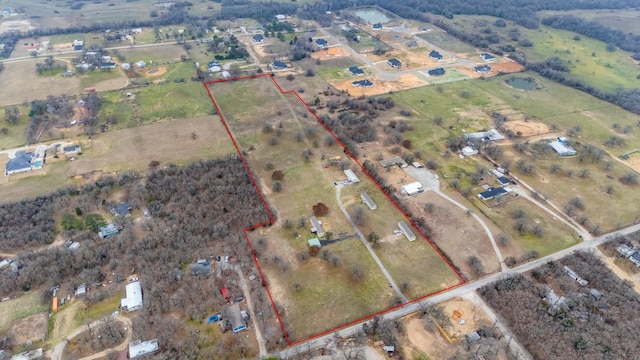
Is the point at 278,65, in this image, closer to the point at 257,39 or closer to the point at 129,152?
the point at 257,39

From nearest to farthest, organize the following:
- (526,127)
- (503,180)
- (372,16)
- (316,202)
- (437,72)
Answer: (316,202), (503,180), (526,127), (437,72), (372,16)

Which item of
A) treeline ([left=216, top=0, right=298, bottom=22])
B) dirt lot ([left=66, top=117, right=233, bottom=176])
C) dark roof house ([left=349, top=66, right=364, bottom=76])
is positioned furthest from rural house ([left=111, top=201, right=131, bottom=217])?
treeline ([left=216, top=0, right=298, bottom=22])

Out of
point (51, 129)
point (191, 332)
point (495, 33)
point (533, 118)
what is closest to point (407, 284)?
point (191, 332)

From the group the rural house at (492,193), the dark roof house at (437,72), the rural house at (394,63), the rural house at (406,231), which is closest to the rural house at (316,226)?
the rural house at (406,231)

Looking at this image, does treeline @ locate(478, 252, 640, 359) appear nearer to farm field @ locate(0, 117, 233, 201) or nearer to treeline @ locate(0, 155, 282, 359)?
treeline @ locate(0, 155, 282, 359)

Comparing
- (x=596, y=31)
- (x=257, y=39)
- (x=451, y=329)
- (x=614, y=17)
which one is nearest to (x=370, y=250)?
(x=451, y=329)

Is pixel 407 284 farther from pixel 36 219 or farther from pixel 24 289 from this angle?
pixel 36 219
